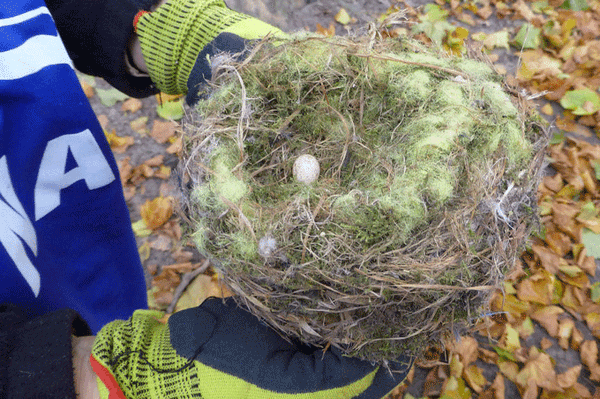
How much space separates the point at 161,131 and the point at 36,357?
204 cm

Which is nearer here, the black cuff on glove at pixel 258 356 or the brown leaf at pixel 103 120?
the black cuff on glove at pixel 258 356

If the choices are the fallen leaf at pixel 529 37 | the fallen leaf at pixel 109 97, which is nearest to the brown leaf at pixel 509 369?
the fallen leaf at pixel 529 37

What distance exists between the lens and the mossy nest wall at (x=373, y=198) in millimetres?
1055

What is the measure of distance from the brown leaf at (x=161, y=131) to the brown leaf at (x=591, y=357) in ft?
8.86

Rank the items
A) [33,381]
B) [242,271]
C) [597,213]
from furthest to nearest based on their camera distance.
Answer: [597,213] < [242,271] < [33,381]

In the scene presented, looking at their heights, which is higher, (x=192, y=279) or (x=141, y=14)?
(x=141, y=14)

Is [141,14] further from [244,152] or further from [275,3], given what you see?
[275,3]

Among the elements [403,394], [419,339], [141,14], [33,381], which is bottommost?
[403,394]

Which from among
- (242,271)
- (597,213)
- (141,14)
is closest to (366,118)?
(242,271)

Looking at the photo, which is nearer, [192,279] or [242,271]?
[242,271]

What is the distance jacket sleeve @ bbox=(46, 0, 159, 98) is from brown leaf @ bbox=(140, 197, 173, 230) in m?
1.01

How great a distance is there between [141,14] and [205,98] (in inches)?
17.7

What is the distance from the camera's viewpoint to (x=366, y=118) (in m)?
1.56

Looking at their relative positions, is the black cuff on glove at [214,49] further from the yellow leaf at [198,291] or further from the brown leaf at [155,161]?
the brown leaf at [155,161]
